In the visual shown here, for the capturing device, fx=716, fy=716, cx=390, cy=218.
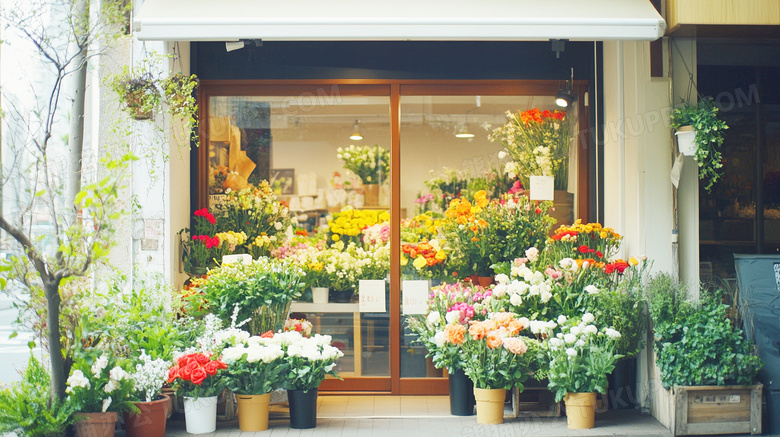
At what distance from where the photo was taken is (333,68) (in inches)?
249

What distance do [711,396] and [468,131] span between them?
9.64ft

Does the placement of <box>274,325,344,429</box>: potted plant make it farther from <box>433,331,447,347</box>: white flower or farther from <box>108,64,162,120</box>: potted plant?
<box>108,64,162,120</box>: potted plant

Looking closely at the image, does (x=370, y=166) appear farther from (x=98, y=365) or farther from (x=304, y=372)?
(x=98, y=365)

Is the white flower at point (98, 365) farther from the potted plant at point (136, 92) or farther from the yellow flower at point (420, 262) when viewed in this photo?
the yellow flower at point (420, 262)

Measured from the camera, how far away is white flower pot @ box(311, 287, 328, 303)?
6340 millimetres

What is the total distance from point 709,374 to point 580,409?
2.97ft

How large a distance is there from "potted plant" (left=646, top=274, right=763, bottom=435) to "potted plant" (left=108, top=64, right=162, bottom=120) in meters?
4.03

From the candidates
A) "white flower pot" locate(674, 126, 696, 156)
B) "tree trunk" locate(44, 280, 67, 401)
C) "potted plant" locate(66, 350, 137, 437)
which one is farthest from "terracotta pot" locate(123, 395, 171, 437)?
"white flower pot" locate(674, 126, 696, 156)

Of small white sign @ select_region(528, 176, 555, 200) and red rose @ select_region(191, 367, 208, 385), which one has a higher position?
small white sign @ select_region(528, 176, 555, 200)

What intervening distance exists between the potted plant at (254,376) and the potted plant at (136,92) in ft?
5.99

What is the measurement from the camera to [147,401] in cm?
480

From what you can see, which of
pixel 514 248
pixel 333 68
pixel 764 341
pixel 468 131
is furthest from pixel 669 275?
pixel 333 68

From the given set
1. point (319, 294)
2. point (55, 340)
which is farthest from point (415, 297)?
point (55, 340)

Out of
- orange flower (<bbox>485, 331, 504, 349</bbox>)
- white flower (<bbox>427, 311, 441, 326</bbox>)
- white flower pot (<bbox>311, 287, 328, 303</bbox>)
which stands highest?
white flower pot (<bbox>311, 287, 328, 303</bbox>)
